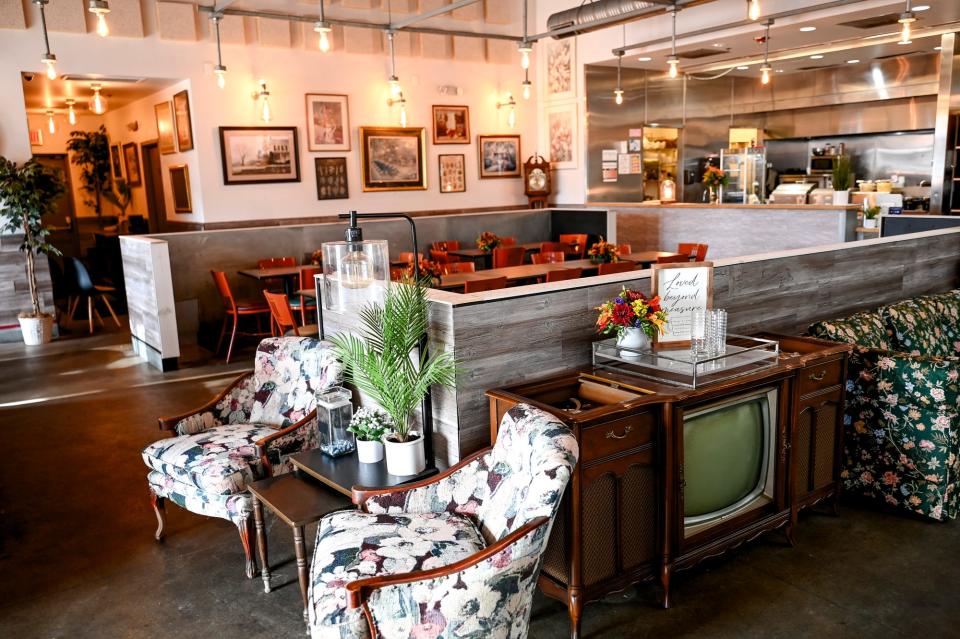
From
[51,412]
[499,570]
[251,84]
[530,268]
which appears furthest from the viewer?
[251,84]

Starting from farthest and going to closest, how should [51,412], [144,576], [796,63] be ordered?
[796,63], [51,412], [144,576]

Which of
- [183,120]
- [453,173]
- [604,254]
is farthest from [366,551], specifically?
[453,173]

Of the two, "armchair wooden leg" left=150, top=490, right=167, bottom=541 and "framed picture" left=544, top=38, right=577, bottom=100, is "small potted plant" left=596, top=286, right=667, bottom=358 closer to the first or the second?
"armchair wooden leg" left=150, top=490, right=167, bottom=541

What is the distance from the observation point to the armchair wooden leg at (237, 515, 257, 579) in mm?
3402

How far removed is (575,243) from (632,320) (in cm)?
726

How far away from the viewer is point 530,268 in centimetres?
773

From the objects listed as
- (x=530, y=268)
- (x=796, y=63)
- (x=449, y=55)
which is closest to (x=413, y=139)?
(x=449, y=55)

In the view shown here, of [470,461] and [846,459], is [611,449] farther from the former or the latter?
[846,459]

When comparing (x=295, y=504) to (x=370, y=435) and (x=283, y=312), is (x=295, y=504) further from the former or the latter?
(x=283, y=312)

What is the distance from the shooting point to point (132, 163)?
13086mm

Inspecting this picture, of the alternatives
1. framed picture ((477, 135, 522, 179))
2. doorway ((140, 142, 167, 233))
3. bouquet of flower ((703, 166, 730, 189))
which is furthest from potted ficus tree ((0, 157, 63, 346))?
bouquet of flower ((703, 166, 730, 189))

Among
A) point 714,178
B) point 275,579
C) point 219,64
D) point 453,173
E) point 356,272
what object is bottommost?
point 275,579

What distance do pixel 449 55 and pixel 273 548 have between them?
31.8 feet

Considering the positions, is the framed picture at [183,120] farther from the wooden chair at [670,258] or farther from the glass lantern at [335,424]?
the glass lantern at [335,424]
